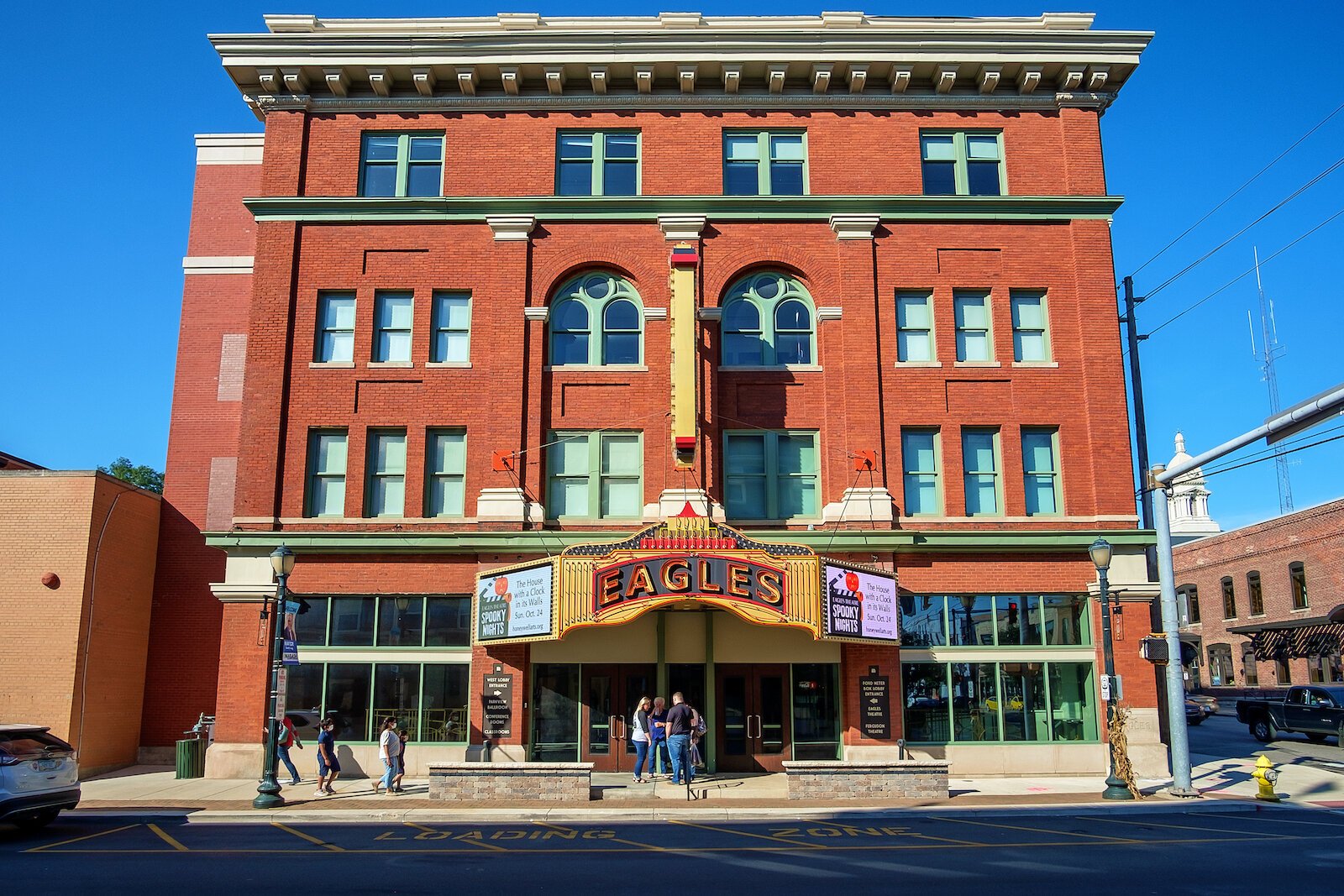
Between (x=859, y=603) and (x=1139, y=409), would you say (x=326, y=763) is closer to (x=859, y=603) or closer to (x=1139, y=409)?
(x=859, y=603)

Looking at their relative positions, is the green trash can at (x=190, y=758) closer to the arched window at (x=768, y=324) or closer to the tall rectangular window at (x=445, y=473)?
the tall rectangular window at (x=445, y=473)

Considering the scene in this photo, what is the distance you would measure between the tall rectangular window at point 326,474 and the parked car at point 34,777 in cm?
891

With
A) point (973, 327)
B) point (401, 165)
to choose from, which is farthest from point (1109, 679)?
point (401, 165)

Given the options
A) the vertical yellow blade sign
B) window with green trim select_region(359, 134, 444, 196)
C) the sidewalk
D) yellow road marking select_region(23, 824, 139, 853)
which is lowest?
yellow road marking select_region(23, 824, 139, 853)

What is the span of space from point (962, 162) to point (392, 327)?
1644cm

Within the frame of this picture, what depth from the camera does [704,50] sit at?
27438mm

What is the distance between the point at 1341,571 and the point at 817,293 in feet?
120

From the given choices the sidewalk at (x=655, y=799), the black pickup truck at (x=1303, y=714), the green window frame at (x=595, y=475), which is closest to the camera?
the sidewalk at (x=655, y=799)

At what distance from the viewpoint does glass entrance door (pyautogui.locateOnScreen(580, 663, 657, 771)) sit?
981 inches

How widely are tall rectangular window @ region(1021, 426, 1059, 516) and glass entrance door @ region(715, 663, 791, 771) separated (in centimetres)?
804

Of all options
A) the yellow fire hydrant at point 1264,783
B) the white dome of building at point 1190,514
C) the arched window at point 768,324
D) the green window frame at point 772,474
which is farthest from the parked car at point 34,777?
the white dome of building at point 1190,514

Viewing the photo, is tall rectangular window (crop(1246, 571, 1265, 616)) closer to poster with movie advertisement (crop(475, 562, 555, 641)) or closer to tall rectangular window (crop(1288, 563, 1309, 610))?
tall rectangular window (crop(1288, 563, 1309, 610))

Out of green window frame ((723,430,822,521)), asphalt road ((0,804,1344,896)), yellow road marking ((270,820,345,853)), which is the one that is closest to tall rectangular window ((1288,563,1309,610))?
asphalt road ((0,804,1344,896))

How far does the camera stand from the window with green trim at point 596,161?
28.2 metres
